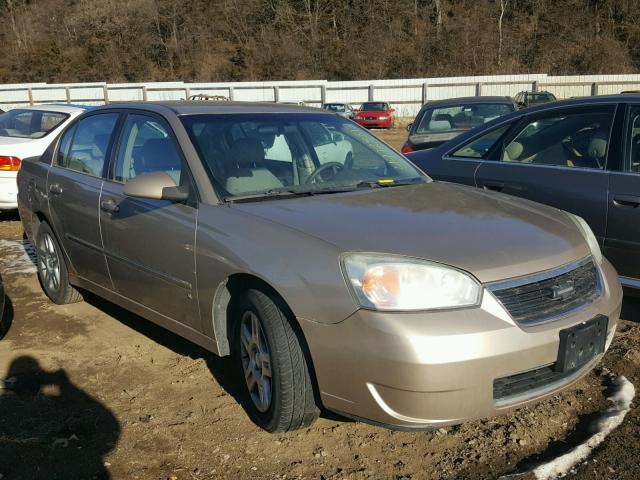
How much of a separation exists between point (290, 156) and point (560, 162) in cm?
222

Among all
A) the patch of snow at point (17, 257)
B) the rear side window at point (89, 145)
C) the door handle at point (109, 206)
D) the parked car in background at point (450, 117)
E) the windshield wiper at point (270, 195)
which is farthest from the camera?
the parked car in background at point (450, 117)

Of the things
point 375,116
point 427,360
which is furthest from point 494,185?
point 375,116

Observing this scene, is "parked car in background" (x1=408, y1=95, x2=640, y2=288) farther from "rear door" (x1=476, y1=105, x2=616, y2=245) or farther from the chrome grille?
the chrome grille

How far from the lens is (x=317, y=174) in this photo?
3854 millimetres

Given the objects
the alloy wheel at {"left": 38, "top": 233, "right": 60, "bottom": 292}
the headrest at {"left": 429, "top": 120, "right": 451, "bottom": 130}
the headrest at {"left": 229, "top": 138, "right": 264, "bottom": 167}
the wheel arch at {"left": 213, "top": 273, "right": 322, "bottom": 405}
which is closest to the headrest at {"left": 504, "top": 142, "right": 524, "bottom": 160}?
the headrest at {"left": 229, "top": 138, "right": 264, "bottom": 167}

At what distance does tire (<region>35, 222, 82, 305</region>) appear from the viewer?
16.5 feet

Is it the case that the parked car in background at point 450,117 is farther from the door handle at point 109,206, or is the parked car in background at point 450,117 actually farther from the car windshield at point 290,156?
the door handle at point 109,206

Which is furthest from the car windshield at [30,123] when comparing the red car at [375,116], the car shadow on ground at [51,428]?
the red car at [375,116]

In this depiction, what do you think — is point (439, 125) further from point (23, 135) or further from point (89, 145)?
point (89, 145)

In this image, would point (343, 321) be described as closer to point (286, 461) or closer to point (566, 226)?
point (286, 461)

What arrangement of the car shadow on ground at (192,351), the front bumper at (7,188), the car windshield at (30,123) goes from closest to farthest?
the car shadow on ground at (192,351), the front bumper at (7,188), the car windshield at (30,123)

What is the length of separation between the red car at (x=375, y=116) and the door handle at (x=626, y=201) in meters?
28.8

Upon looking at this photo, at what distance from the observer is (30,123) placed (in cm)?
916

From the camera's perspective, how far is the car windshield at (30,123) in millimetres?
8953
